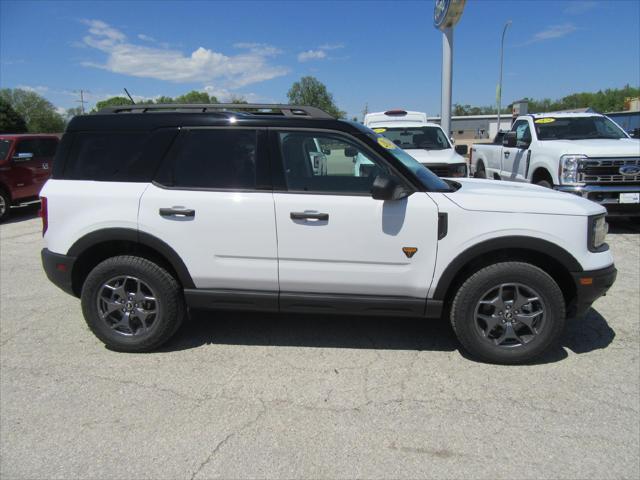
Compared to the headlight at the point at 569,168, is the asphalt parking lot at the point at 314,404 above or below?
below

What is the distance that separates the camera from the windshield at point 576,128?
28.4 ft

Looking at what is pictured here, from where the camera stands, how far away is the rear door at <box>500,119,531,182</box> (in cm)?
889

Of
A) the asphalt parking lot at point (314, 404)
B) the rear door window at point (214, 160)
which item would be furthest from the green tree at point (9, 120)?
the asphalt parking lot at point (314, 404)

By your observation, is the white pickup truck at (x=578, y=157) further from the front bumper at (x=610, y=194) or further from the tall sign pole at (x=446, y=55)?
the tall sign pole at (x=446, y=55)

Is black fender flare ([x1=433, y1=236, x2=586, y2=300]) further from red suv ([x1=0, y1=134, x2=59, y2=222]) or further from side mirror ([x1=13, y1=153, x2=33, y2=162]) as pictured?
side mirror ([x1=13, y1=153, x2=33, y2=162])

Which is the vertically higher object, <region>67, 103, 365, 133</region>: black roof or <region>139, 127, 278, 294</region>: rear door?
<region>67, 103, 365, 133</region>: black roof

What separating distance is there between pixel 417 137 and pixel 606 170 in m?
3.38

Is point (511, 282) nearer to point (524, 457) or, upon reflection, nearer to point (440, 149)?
point (524, 457)

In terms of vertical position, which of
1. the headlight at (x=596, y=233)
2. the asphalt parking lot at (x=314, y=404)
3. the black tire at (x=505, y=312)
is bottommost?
the asphalt parking lot at (x=314, y=404)

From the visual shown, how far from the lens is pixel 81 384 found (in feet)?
11.1

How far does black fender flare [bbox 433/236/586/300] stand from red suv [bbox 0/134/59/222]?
10653mm

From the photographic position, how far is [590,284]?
3.42 metres

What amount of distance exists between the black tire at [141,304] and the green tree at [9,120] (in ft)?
246

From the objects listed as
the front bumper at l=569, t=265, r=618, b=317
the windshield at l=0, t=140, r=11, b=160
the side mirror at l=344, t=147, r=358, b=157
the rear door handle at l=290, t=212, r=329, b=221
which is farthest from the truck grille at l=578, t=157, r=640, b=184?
the windshield at l=0, t=140, r=11, b=160
